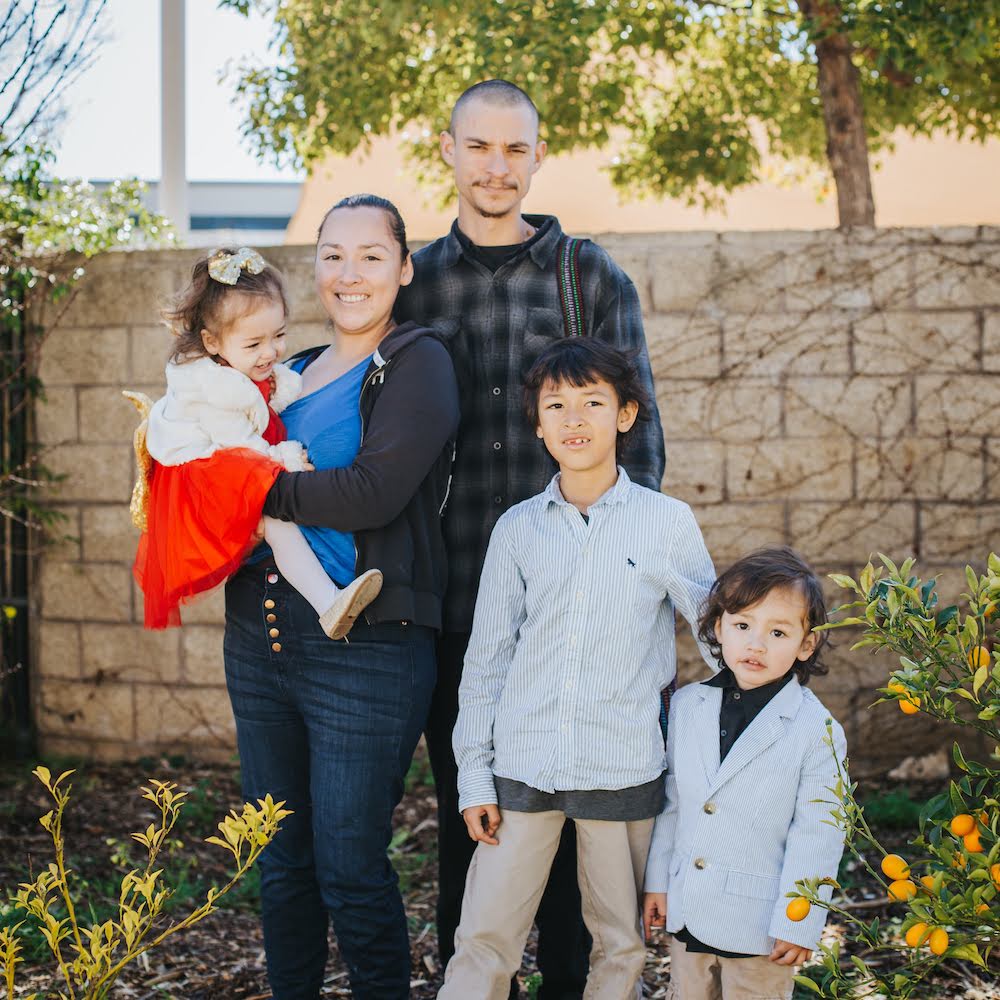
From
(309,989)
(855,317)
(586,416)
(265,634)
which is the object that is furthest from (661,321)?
(309,989)

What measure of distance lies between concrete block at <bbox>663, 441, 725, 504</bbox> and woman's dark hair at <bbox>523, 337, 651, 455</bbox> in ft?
6.66

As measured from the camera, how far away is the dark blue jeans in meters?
2.30

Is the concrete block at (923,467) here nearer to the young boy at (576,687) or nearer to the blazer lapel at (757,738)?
the young boy at (576,687)


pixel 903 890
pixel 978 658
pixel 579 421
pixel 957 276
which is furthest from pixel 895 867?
pixel 957 276

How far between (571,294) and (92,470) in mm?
2788

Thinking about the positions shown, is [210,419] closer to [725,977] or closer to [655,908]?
[655,908]

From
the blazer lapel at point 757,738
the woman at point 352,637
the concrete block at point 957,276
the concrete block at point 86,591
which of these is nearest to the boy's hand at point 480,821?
the woman at point 352,637

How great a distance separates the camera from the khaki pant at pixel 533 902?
7.59 ft

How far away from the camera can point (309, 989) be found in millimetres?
2482

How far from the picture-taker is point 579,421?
2.34 metres

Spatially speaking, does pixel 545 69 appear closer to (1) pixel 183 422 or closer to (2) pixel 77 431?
(2) pixel 77 431

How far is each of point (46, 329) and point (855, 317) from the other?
3242 mm

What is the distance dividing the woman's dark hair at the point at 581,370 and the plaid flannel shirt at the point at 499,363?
18 cm

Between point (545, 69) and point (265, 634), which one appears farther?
point (545, 69)
